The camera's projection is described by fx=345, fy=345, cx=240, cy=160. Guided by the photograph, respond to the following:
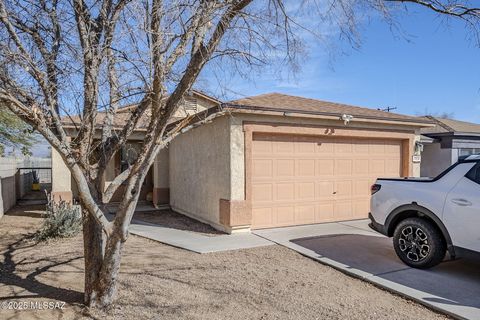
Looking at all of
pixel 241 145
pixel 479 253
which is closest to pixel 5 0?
pixel 241 145

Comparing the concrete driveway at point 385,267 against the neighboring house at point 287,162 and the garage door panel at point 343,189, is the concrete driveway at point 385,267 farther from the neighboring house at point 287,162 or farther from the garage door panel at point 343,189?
the garage door panel at point 343,189

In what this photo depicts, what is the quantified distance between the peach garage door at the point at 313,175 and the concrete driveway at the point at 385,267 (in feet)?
1.88

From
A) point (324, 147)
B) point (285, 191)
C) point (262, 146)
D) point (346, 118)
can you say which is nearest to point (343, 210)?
point (324, 147)

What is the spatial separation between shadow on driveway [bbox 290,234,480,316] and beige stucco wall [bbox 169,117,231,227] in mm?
2461

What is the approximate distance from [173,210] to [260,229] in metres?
4.73

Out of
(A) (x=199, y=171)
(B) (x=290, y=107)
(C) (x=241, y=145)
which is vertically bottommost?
(A) (x=199, y=171)

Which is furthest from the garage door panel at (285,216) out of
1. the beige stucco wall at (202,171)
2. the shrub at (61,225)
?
the shrub at (61,225)

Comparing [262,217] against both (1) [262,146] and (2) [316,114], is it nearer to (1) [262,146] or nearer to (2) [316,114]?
(1) [262,146]

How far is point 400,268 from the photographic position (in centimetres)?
569

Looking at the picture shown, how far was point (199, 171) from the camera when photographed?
32.9 ft

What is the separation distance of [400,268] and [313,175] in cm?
390

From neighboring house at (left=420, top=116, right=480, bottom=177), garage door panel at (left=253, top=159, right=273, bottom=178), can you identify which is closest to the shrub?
garage door panel at (left=253, top=159, right=273, bottom=178)

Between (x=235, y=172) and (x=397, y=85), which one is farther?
(x=397, y=85)

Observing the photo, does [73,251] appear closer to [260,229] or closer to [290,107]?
[260,229]
